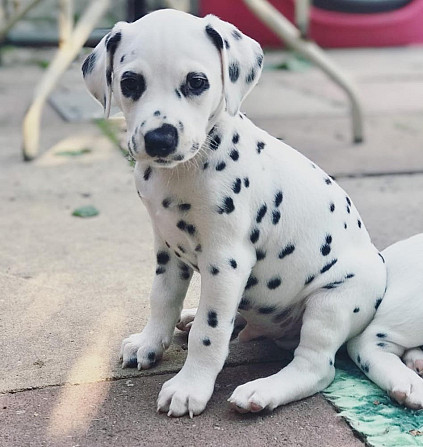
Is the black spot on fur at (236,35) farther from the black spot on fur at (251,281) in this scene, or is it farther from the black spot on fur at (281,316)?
the black spot on fur at (281,316)

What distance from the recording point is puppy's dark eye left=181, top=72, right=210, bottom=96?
2.54 meters

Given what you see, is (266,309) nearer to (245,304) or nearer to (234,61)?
(245,304)

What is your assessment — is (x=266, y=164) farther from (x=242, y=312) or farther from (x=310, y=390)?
(x=310, y=390)

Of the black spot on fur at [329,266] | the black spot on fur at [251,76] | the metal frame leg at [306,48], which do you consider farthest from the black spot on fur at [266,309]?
the metal frame leg at [306,48]

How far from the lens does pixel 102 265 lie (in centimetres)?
400

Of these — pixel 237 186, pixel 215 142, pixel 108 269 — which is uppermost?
pixel 215 142

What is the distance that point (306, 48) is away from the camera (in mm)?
6008

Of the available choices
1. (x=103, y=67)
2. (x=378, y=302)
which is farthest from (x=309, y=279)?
(x=103, y=67)

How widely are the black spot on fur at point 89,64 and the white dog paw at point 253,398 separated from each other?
3.71 feet

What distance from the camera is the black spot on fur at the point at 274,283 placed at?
2904mm

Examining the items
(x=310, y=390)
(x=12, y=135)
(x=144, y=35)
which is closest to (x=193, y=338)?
(x=310, y=390)

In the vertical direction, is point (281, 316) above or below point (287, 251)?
below

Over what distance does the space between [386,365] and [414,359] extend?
0.14m

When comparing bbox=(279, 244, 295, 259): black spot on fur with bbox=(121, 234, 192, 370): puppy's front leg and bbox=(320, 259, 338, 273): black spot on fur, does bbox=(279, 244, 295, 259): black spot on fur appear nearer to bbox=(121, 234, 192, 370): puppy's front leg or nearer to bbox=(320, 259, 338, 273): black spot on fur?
bbox=(320, 259, 338, 273): black spot on fur
